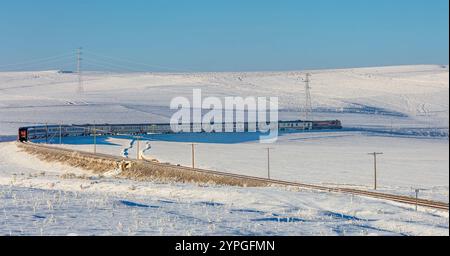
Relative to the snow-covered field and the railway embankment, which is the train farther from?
the railway embankment

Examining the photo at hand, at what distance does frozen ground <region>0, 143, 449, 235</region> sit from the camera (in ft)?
34.4

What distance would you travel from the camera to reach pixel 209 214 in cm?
1300

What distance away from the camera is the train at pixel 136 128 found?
51.6m

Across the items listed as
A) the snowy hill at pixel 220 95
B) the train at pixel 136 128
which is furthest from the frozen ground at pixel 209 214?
the snowy hill at pixel 220 95

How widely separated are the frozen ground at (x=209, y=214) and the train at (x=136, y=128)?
3181 cm

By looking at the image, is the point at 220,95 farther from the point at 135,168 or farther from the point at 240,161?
the point at 135,168

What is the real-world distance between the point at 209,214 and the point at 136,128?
144ft

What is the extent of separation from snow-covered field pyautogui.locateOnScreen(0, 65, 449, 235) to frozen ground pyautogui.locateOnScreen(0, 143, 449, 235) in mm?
31

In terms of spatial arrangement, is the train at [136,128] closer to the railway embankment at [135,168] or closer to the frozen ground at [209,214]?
the railway embankment at [135,168]

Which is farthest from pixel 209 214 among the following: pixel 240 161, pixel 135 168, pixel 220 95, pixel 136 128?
pixel 220 95
